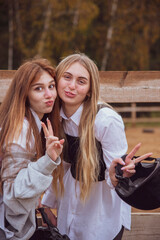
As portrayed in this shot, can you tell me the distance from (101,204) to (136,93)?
789mm

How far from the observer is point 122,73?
235 centimetres

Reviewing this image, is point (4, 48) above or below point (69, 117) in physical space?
below

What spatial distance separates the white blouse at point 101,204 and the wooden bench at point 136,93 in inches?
6.1

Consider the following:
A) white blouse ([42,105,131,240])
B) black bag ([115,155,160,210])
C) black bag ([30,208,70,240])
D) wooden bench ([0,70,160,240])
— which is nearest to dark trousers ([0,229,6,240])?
black bag ([30,208,70,240])

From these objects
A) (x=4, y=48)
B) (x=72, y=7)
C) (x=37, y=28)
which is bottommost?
(x=4, y=48)

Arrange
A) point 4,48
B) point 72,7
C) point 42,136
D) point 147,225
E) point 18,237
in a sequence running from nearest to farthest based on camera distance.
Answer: point 18,237 → point 42,136 → point 147,225 → point 72,7 → point 4,48

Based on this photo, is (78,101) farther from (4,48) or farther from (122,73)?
(4,48)

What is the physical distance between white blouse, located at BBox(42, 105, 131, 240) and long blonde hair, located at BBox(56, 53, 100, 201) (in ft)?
0.17

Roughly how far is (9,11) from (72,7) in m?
2.94

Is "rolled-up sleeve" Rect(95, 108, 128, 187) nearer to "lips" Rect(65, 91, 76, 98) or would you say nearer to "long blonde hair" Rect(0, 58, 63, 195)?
"lips" Rect(65, 91, 76, 98)

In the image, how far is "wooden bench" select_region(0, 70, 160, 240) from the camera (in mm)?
2314

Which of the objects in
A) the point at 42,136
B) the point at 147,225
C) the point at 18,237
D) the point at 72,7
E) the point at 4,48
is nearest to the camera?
the point at 18,237

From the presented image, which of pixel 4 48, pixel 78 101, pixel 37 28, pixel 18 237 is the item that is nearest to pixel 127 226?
pixel 18 237

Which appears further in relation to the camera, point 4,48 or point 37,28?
point 4,48
